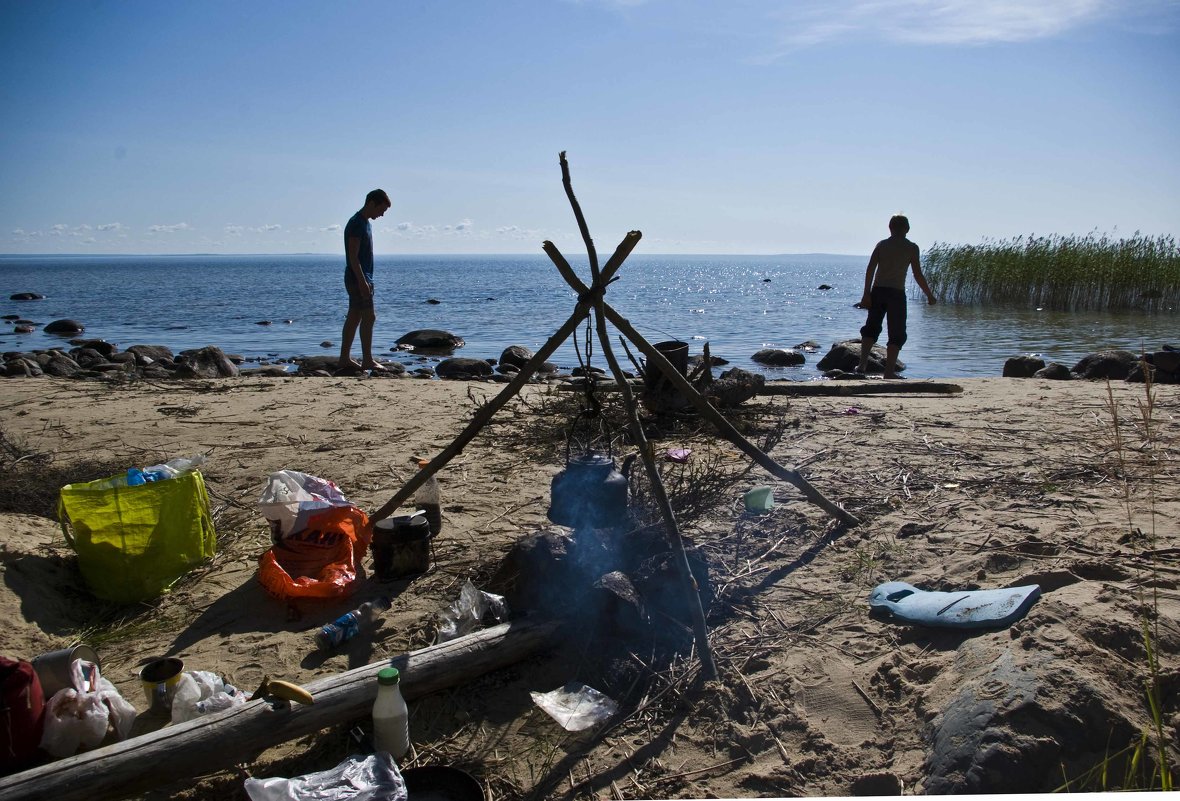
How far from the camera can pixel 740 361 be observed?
17.2 metres

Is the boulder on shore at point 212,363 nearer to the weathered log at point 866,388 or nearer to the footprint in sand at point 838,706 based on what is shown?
the weathered log at point 866,388

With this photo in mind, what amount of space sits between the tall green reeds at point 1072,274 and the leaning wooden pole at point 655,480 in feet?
80.3

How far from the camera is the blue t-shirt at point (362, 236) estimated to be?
26.7 feet

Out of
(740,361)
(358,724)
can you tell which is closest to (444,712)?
(358,724)

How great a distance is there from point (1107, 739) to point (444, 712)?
2124 millimetres

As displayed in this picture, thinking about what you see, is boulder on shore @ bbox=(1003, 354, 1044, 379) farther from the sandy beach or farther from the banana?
the banana

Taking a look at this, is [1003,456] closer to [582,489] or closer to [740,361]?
[582,489]

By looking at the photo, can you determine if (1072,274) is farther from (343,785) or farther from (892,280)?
(343,785)

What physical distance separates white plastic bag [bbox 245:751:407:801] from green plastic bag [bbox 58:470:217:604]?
166cm

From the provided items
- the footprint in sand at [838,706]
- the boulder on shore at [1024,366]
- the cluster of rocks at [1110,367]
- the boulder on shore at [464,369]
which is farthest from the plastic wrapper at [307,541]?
the boulder on shore at [1024,366]

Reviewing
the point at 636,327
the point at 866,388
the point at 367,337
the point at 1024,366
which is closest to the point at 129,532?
the point at 367,337

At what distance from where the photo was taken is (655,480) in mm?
3217

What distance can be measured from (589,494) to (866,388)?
5.27 m

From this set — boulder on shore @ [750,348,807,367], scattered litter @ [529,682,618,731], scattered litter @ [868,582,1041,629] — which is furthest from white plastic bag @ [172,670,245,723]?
boulder on shore @ [750,348,807,367]
